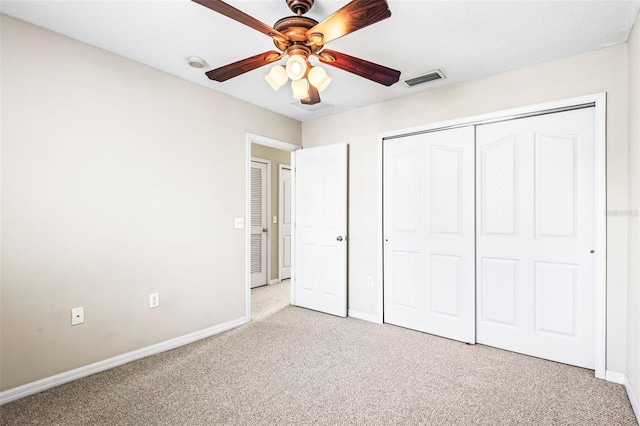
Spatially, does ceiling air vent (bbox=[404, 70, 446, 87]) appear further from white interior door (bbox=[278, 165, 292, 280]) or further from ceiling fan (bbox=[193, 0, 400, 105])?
white interior door (bbox=[278, 165, 292, 280])

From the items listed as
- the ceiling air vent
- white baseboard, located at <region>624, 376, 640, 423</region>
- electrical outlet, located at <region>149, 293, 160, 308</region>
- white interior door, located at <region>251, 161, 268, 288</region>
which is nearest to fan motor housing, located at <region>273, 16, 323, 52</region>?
the ceiling air vent

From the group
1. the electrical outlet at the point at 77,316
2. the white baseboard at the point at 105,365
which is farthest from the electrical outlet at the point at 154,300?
the electrical outlet at the point at 77,316

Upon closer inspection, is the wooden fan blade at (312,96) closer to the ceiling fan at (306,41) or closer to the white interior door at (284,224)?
the ceiling fan at (306,41)

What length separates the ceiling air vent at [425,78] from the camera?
2870 mm

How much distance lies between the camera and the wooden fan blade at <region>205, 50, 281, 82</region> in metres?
1.92

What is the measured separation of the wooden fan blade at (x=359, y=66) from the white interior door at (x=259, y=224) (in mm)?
3474

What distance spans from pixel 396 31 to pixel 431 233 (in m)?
1.84

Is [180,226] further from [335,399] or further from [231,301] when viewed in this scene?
[335,399]

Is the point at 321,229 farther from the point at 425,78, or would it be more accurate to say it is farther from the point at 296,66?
the point at 296,66

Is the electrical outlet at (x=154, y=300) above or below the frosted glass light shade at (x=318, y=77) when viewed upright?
below

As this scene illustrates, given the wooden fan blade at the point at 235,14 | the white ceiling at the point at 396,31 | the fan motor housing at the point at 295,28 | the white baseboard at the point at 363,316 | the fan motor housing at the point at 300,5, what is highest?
the white ceiling at the point at 396,31

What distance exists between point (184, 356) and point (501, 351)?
268 cm

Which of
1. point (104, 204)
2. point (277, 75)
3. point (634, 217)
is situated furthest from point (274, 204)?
point (634, 217)

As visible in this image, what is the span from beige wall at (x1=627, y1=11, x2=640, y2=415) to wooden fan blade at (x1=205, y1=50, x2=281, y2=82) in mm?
2219
